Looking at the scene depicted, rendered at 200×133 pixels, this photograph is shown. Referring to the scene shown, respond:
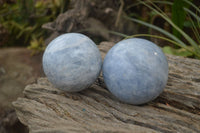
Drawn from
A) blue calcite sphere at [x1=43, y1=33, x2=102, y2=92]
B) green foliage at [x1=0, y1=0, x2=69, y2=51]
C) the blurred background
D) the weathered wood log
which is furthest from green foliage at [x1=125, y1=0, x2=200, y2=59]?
green foliage at [x1=0, y1=0, x2=69, y2=51]

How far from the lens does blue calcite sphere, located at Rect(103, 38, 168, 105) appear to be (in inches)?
43.9

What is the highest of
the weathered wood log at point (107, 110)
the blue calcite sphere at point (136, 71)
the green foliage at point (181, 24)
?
the green foliage at point (181, 24)

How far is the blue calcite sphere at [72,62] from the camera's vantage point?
117cm

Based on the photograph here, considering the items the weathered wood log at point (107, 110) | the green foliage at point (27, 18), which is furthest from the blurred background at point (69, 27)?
the weathered wood log at point (107, 110)

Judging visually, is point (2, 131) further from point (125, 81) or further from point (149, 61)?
point (149, 61)

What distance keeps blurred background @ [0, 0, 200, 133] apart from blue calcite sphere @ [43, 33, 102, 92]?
67cm

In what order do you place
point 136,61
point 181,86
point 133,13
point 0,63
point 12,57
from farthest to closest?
point 133,13
point 12,57
point 0,63
point 181,86
point 136,61

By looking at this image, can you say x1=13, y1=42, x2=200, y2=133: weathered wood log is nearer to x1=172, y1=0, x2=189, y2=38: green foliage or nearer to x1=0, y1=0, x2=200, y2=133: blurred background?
x1=0, y1=0, x2=200, y2=133: blurred background

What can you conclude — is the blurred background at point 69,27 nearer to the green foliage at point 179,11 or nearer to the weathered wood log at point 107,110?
the green foliage at point 179,11

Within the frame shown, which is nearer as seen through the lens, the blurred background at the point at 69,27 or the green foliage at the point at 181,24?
the green foliage at the point at 181,24

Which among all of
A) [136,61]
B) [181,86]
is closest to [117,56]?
[136,61]

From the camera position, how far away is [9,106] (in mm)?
2123

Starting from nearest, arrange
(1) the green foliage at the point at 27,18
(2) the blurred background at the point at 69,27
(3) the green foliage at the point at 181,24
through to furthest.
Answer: (3) the green foliage at the point at 181,24 → (2) the blurred background at the point at 69,27 → (1) the green foliage at the point at 27,18

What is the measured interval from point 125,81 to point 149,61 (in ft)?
0.59
